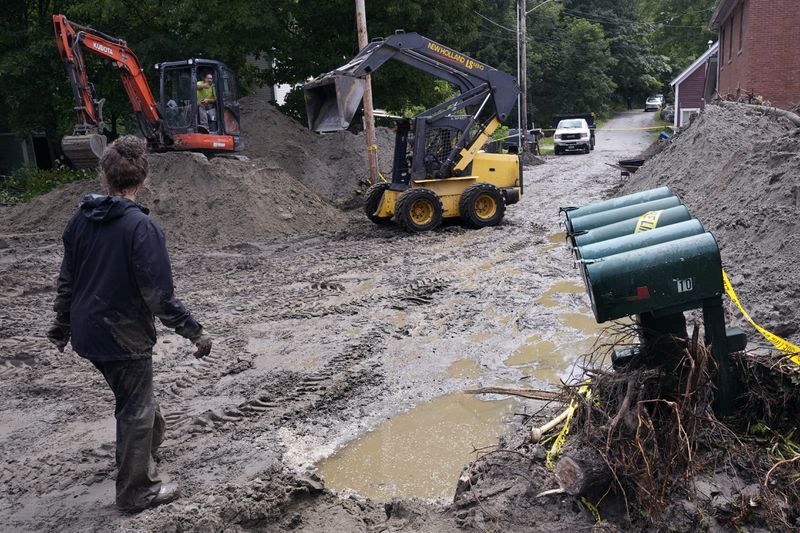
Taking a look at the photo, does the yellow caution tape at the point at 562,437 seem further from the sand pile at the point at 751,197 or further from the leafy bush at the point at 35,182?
the leafy bush at the point at 35,182

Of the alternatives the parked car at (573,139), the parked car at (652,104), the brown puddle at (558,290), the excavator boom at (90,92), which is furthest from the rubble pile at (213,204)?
the parked car at (652,104)

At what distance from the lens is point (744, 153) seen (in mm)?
10102

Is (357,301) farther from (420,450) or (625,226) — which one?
(625,226)

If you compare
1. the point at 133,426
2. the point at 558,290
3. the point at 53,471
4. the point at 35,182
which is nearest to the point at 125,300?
the point at 133,426

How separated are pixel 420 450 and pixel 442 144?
9198mm

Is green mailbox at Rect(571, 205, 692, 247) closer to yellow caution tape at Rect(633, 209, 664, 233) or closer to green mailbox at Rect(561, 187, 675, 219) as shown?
yellow caution tape at Rect(633, 209, 664, 233)

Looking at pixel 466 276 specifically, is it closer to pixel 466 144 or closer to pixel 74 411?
pixel 466 144

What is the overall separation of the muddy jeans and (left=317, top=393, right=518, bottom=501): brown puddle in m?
1.18

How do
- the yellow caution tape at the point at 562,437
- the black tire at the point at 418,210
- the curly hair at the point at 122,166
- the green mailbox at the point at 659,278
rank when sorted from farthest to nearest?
the black tire at the point at 418,210 < the curly hair at the point at 122,166 < the yellow caution tape at the point at 562,437 < the green mailbox at the point at 659,278

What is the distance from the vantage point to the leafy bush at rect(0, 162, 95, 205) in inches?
727

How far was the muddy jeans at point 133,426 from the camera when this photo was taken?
3953mm

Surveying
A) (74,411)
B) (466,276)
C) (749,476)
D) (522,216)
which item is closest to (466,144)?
(522,216)

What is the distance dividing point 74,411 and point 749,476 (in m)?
4.87

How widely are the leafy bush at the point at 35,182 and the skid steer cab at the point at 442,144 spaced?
844 centimetres
